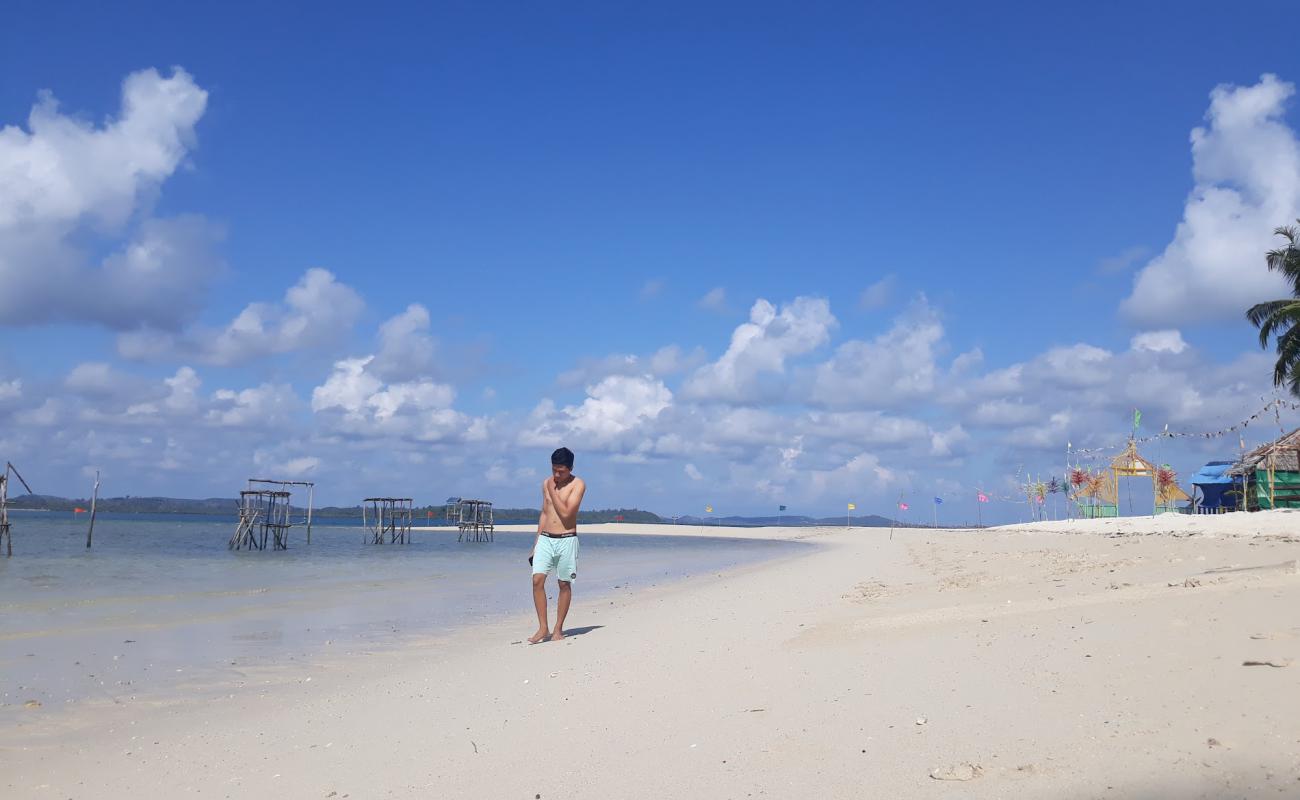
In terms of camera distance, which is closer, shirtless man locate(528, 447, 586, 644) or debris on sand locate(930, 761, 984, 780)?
debris on sand locate(930, 761, 984, 780)

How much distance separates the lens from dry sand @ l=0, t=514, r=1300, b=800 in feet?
12.1

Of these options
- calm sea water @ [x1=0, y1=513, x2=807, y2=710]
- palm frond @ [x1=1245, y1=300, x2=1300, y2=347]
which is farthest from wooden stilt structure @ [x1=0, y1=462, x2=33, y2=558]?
palm frond @ [x1=1245, y1=300, x2=1300, y2=347]

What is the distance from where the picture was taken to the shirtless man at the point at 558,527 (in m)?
8.83

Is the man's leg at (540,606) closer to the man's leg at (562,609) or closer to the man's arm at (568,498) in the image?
the man's leg at (562,609)

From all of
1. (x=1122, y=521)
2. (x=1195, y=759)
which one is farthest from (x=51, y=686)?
(x=1122, y=521)

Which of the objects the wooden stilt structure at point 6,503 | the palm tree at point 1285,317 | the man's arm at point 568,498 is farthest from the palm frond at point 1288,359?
the wooden stilt structure at point 6,503

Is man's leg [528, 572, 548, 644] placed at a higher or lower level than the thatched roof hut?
lower

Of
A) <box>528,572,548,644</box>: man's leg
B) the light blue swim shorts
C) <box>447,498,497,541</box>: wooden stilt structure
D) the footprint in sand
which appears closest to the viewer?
<box>528,572,548,644</box>: man's leg

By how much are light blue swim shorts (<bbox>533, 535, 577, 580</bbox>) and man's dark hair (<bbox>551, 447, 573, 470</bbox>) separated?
2.58ft

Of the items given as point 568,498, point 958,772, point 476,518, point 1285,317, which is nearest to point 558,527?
point 568,498

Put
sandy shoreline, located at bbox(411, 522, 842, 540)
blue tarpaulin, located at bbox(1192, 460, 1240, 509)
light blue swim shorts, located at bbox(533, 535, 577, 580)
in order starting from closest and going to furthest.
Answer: light blue swim shorts, located at bbox(533, 535, 577, 580)
blue tarpaulin, located at bbox(1192, 460, 1240, 509)
sandy shoreline, located at bbox(411, 522, 842, 540)

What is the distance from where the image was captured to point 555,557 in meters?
8.96

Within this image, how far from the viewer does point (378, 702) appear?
6.11 meters

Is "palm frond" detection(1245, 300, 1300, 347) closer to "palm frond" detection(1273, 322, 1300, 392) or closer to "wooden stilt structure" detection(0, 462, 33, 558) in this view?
"palm frond" detection(1273, 322, 1300, 392)
